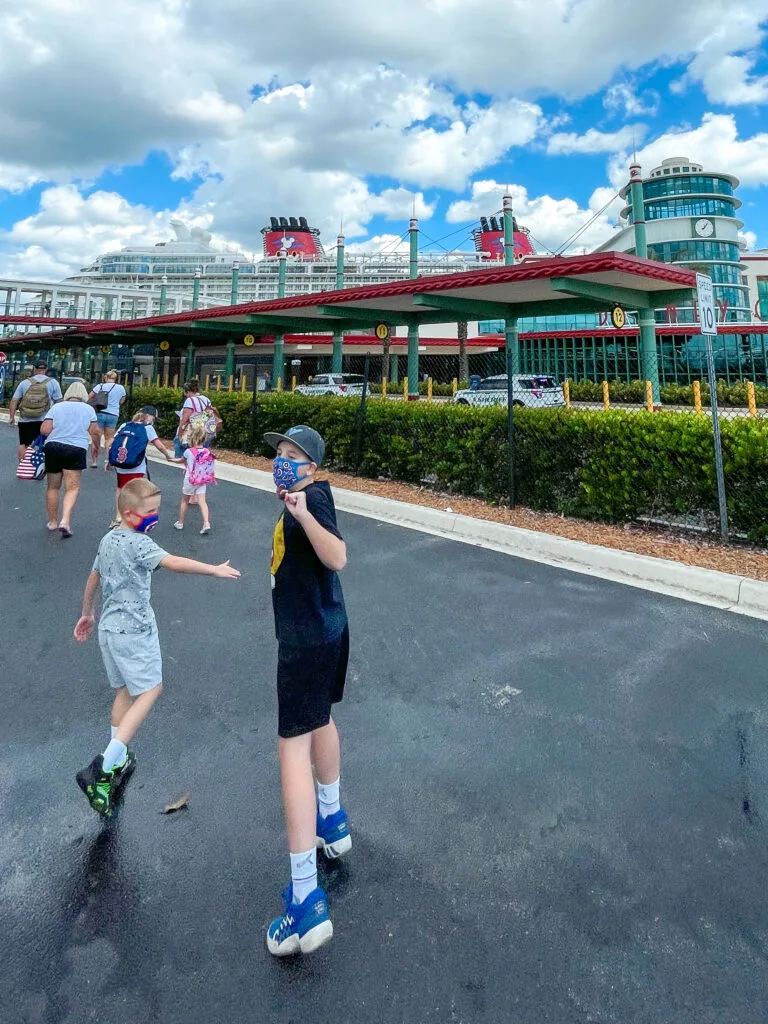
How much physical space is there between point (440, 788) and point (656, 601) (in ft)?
10.5

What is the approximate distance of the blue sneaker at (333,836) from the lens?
240cm

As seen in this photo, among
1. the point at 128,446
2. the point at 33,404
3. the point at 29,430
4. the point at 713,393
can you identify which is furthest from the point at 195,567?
the point at 29,430

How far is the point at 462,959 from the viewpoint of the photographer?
6.46 feet

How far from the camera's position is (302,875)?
80.9 inches

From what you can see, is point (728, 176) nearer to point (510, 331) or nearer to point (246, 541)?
point (510, 331)

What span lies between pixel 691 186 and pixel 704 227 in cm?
485

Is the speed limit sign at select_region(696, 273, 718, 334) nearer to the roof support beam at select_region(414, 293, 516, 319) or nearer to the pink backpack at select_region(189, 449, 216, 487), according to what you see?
the pink backpack at select_region(189, 449, 216, 487)

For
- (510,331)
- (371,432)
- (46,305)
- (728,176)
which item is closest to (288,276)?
(46,305)

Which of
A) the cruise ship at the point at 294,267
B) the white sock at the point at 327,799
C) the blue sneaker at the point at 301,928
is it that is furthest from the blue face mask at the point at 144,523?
the cruise ship at the point at 294,267

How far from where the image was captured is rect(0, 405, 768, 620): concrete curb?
5137mm

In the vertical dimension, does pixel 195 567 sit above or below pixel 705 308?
below

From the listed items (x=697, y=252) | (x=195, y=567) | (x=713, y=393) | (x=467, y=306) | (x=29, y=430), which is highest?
(x=697, y=252)

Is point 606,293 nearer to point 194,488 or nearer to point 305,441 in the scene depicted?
point 194,488

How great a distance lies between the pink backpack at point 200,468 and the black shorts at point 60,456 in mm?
1297
